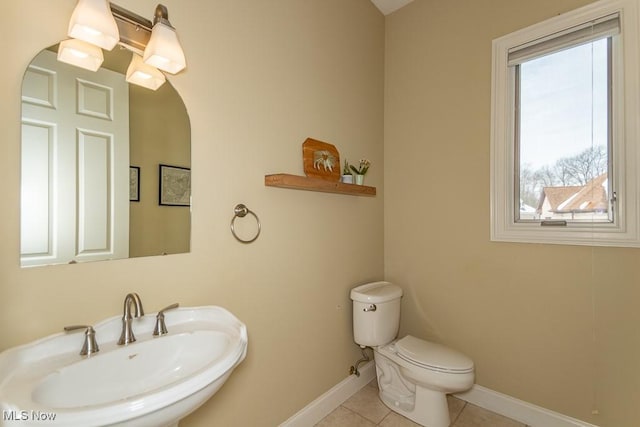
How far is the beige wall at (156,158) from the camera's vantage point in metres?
1.07

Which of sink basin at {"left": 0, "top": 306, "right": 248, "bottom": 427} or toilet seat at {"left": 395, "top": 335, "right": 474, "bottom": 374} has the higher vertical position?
sink basin at {"left": 0, "top": 306, "right": 248, "bottom": 427}

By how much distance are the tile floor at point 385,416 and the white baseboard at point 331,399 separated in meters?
0.04

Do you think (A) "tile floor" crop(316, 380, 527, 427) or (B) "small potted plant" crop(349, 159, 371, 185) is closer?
(A) "tile floor" crop(316, 380, 527, 427)

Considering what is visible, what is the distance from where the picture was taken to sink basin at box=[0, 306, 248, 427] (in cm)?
62

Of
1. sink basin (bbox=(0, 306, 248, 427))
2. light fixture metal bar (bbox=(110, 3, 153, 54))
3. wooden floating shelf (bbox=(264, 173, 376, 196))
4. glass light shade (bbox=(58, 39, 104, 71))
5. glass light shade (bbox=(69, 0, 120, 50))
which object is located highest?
light fixture metal bar (bbox=(110, 3, 153, 54))

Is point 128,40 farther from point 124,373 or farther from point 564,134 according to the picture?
point 564,134

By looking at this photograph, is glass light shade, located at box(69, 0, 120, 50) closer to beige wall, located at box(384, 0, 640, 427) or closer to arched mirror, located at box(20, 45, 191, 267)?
arched mirror, located at box(20, 45, 191, 267)

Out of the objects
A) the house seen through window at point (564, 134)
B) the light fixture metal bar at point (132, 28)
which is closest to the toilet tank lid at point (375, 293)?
A: the house seen through window at point (564, 134)

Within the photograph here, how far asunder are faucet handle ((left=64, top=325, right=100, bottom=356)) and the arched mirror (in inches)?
8.1

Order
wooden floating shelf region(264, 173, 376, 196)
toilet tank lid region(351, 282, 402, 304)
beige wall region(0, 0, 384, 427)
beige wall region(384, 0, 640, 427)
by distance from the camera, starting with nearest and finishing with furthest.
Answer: beige wall region(0, 0, 384, 427), wooden floating shelf region(264, 173, 376, 196), beige wall region(384, 0, 640, 427), toilet tank lid region(351, 282, 402, 304)

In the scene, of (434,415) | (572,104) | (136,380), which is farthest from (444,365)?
(572,104)

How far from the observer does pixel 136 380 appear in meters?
0.92

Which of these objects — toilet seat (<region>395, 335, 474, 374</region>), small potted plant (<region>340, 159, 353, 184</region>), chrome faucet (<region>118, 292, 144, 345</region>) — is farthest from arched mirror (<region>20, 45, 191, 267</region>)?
toilet seat (<region>395, 335, 474, 374</region>)

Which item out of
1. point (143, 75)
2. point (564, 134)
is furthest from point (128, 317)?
point (564, 134)
